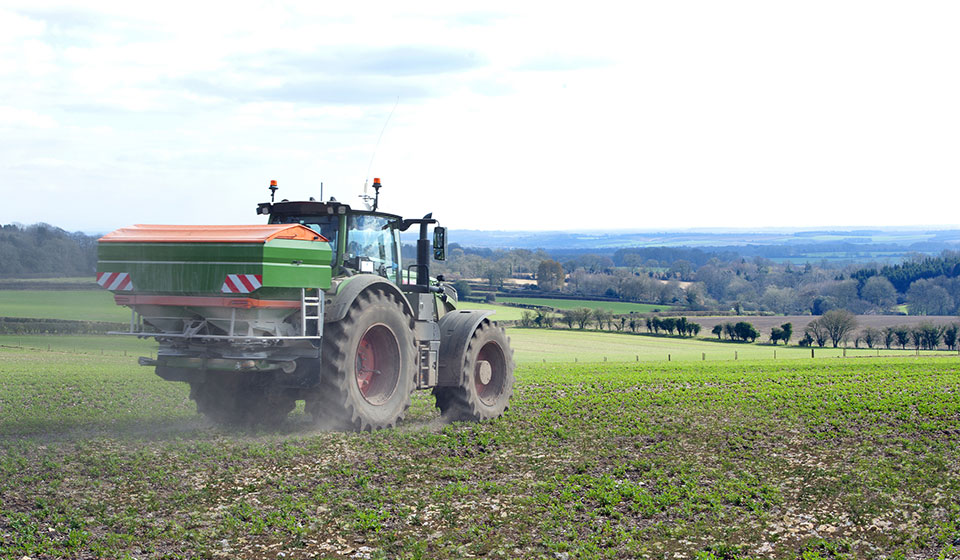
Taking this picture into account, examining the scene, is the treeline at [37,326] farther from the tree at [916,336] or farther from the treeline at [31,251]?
the tree at [916,336]

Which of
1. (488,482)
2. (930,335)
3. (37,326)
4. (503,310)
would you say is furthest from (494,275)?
(488,482)

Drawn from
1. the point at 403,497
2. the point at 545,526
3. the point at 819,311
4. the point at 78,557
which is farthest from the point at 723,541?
the point at 819,311

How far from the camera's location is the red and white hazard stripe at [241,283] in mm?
12836

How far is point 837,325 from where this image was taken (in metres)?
96.1

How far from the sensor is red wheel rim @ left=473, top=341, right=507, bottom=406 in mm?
17922

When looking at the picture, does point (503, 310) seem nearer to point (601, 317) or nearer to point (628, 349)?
point (601, 317)

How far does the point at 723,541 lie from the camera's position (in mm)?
9469

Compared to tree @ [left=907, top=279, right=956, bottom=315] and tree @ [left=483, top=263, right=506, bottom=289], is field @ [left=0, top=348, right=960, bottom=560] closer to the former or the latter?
tree @ [left=483, top=263, right=506, bottom=289]

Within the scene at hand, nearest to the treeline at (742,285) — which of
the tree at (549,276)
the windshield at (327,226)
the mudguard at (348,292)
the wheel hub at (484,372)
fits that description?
the tree at (549,276)

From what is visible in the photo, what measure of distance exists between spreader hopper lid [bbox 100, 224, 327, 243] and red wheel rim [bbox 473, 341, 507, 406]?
524 cm

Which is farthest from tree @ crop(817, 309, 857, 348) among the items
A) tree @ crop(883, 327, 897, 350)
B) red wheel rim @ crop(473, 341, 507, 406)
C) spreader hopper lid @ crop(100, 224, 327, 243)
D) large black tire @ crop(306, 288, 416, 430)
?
spreader hopper lid @ crop(100, 224, 327, 243)

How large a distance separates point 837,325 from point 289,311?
93558mm

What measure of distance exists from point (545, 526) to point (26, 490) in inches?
260

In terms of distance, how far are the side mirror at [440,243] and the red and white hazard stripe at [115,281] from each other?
5498 mm
